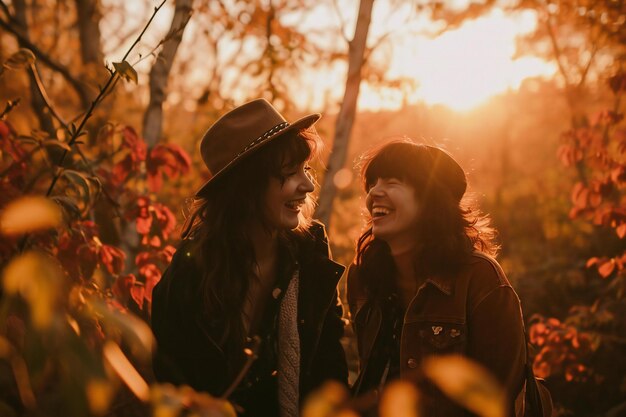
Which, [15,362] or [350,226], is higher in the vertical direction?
[15,362]

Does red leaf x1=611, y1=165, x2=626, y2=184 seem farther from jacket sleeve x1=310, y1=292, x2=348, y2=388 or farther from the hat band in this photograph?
the hat band

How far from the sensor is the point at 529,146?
2214 cm

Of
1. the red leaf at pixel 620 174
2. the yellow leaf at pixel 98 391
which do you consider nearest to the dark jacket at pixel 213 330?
the yellow leaf at pixel 98 391

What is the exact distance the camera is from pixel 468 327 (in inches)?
81.0

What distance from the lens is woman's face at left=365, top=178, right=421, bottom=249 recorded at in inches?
84.2

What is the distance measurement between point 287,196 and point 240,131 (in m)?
0.34

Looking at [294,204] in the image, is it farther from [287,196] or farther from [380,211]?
[380,211]

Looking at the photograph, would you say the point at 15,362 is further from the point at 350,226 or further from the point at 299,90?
the point at 299,90

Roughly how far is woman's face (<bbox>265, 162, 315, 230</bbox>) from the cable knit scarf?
345mm

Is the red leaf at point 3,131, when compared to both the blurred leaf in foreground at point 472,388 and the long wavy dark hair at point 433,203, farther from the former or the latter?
the blurred leaf in foreground at point 472,388

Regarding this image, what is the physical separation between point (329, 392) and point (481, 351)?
152 cm

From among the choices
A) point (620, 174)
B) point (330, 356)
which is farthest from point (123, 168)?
point (620, 174)

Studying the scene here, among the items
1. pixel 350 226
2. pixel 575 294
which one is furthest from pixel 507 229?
pixel 575 294

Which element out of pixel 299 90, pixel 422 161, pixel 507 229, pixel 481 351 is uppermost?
pixel 299 90
